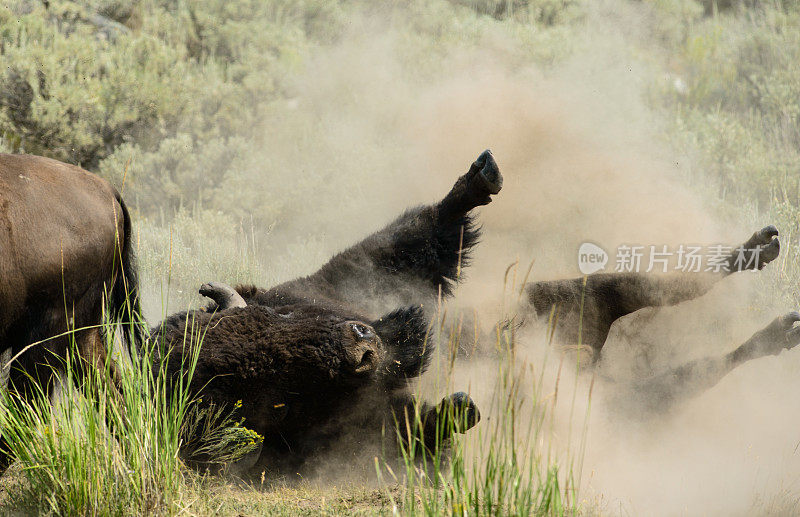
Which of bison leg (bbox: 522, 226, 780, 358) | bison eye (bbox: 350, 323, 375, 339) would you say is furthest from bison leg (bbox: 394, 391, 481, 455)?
bison leg (bbox: 522, 226, 780, 358)

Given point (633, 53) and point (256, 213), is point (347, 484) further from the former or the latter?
point (633, 53)

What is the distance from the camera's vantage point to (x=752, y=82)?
1198 centimetres

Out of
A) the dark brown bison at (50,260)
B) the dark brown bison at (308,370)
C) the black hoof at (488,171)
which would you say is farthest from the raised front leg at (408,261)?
the dark brown bison at (50,260)

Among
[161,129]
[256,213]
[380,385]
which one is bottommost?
[256,213]

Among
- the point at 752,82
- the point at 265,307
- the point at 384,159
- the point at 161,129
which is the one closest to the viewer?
the point at 265,307

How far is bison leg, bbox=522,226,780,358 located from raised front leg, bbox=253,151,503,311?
632mm

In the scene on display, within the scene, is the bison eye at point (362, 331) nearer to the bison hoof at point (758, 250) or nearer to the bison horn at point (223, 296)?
the bison horn at point (223, 296)

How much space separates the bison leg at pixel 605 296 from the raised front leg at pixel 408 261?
24.9 inches

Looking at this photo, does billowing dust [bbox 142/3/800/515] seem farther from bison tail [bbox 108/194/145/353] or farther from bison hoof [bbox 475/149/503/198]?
bison tail [bbox 108/194/145/353]

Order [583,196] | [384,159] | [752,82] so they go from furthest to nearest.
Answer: [752,82] → [384,159] → [583,196]

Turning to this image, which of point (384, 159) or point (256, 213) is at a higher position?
point (384, 159)

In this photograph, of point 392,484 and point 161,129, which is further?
point 161,129

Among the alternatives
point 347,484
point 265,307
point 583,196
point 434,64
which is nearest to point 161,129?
point 434,64

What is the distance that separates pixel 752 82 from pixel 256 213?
341 inches
